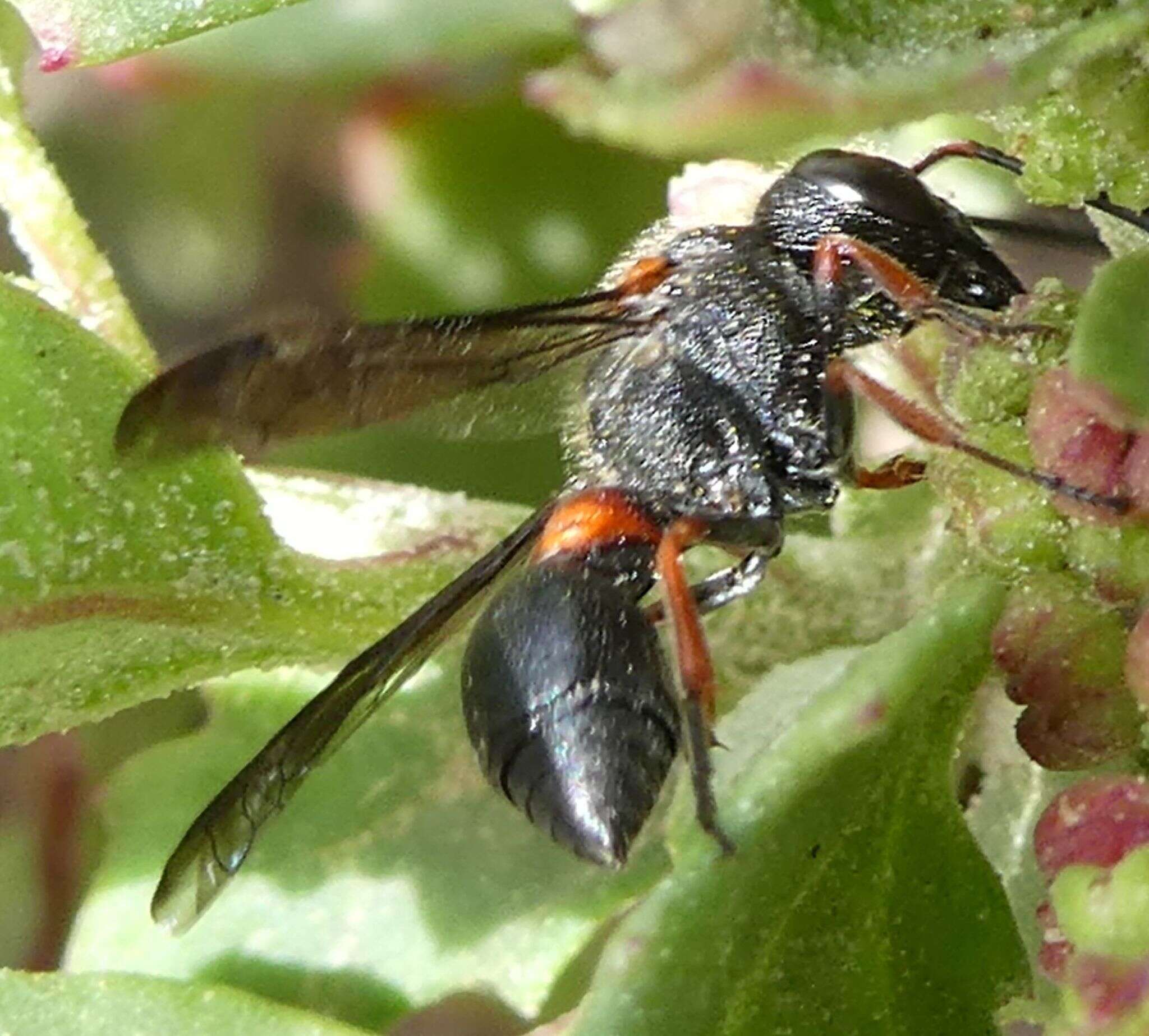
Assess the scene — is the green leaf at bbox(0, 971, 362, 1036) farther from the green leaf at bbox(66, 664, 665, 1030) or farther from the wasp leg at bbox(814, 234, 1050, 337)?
the wasp leg at bbox(814, 234, 1050, 337)

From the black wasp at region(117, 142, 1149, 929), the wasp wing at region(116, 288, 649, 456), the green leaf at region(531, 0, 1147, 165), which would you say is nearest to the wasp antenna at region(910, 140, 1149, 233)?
the black wasp at region(117, 142, 1149, 929)

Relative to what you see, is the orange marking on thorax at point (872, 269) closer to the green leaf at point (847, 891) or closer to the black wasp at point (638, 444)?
the black wasp at point (638, 444)

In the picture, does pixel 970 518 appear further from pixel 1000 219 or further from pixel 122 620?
pixel 122 620

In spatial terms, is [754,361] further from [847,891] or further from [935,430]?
[847,891]

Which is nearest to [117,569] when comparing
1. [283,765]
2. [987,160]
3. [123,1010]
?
[283,765]

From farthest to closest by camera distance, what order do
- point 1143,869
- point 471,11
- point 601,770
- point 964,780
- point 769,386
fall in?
point 471,11 < point 964,780 < point 769,386 < point 601,770 < point 1143,869

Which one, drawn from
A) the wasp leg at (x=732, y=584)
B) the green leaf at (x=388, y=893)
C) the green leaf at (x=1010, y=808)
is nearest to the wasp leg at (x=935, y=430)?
the wasp leg at (x=732, y=584)

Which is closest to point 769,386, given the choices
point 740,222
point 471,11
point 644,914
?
point 740,222
